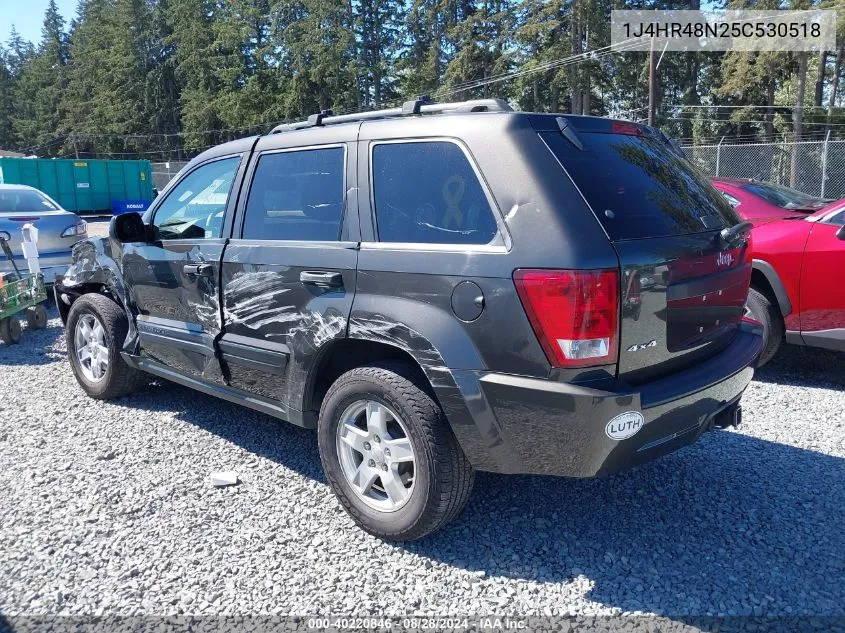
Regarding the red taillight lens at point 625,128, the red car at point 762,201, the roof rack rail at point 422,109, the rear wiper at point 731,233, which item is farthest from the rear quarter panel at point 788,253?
the roof rack rail at point 422,109

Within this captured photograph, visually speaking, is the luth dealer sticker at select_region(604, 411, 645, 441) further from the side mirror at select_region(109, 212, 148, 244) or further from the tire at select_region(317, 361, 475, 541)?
the side mirror at select_region(109, 212, 148, 244)

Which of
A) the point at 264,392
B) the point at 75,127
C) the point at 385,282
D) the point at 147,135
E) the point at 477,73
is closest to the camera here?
the point at 385,282

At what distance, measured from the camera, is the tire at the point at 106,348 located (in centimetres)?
495

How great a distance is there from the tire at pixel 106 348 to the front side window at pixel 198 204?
810mm

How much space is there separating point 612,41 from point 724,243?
125ft

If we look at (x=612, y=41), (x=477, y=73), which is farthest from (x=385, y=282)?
(x=477, y=73)

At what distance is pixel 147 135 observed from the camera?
71562 mm

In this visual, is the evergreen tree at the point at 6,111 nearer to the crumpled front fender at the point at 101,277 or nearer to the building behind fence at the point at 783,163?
the building behind fence at the point at 783,163

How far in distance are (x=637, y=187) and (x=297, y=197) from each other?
1.73m

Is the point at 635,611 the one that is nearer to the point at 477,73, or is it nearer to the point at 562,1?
the point at 562,1

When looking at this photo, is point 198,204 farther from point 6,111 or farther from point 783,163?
point 6,111

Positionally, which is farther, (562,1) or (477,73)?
(477,73)

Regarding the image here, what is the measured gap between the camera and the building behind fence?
64.2 ft

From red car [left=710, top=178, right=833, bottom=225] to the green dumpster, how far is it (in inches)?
1093
